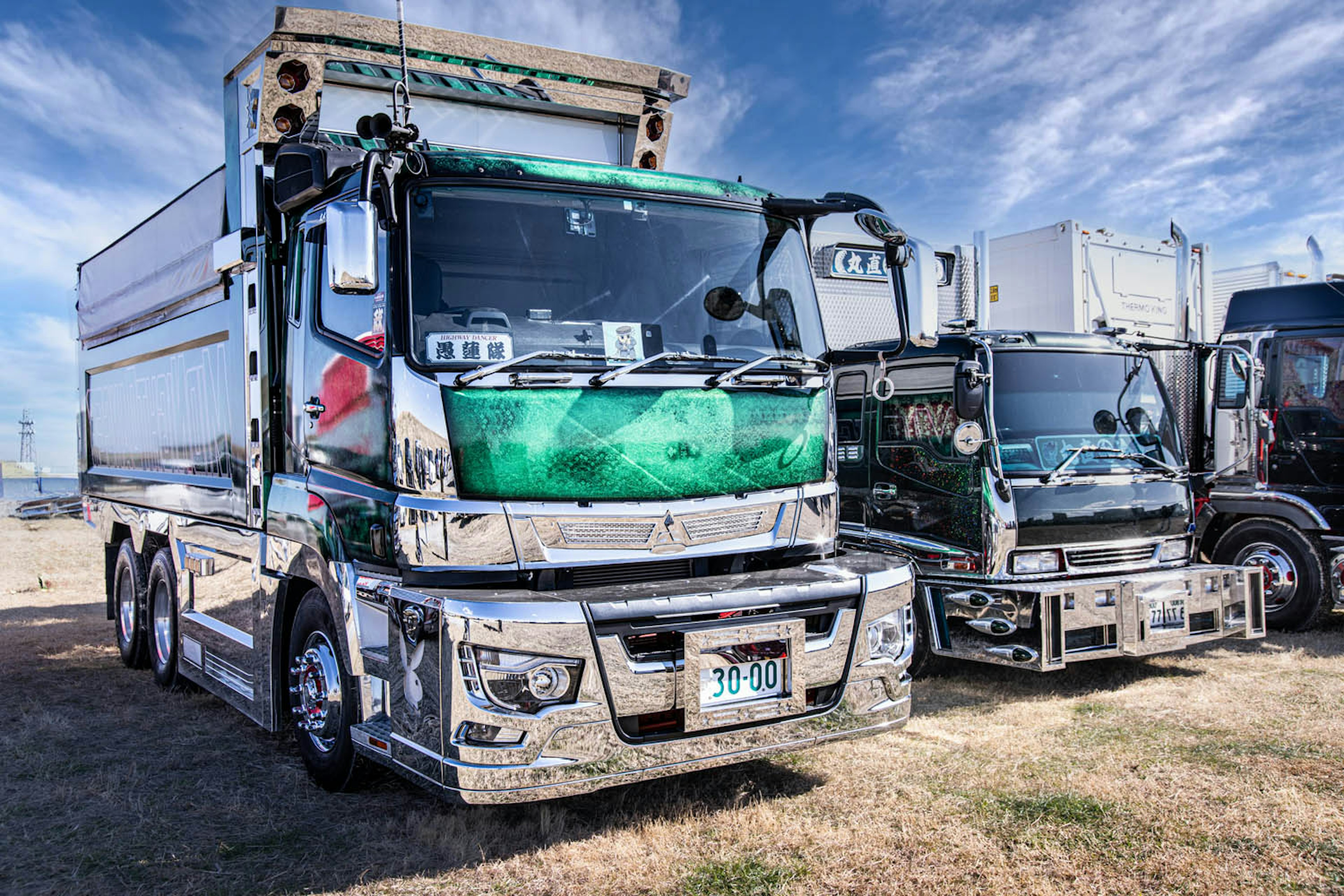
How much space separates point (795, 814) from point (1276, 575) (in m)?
5.60

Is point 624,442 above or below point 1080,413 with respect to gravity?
below

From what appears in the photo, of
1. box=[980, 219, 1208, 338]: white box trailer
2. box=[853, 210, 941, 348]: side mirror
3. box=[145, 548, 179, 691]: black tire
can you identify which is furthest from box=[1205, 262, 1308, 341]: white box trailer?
box=[145, 548, 179, 691]: black tire

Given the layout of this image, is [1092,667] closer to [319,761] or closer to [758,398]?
[758,398]

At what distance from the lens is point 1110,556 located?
20.7ft

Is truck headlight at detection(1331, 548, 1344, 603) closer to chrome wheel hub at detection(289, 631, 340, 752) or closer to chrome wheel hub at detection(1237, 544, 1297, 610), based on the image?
chrome wheel hub at detection(1237, 544, 1297, 610)

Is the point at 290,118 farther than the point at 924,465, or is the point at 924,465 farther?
the point at 924,465

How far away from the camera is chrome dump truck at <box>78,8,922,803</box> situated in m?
3.63

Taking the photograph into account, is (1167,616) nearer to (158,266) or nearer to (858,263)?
(858,263)

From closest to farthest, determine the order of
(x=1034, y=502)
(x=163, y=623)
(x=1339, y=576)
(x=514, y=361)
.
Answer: (x=514, y=361) → (x=1034, y=502) → (x=163, y=623) → (x=1339, y=576)

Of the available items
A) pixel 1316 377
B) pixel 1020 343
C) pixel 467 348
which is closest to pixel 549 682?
pixel 467 348

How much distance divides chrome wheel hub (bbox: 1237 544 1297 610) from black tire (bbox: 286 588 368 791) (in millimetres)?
6678

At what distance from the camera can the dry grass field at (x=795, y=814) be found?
361cm

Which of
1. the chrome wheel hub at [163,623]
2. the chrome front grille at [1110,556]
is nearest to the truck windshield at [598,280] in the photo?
the chrome front grille at [1110,556]

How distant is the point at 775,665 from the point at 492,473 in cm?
126
